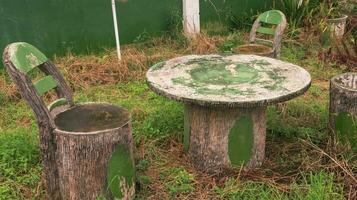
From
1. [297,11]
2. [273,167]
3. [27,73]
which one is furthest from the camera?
[297,11]

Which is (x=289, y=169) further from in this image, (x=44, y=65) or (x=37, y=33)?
(x=37, y=33)

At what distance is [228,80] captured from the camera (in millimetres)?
3604

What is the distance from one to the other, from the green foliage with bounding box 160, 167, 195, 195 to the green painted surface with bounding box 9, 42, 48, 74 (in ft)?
4.36

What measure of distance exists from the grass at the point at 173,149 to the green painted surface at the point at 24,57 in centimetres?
99

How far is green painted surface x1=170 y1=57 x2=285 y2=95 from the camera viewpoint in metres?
3.40

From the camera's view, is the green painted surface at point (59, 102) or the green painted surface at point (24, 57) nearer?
the green painted surface at point (24, 57)

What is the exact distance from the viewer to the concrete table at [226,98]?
327cm

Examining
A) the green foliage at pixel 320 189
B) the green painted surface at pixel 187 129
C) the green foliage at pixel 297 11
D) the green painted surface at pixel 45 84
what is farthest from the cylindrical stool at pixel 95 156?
the green foliage at pixel 297 11

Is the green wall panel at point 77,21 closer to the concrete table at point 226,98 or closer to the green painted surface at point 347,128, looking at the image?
the concrete table at point 226,98

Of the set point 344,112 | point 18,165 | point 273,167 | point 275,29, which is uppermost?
point 275,29

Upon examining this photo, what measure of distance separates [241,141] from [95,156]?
3.86ft

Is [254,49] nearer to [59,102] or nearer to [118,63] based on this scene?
[118,63]

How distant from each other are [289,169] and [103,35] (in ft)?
12.4

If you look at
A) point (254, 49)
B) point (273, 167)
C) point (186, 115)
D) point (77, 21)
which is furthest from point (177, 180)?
point (77, 21)
